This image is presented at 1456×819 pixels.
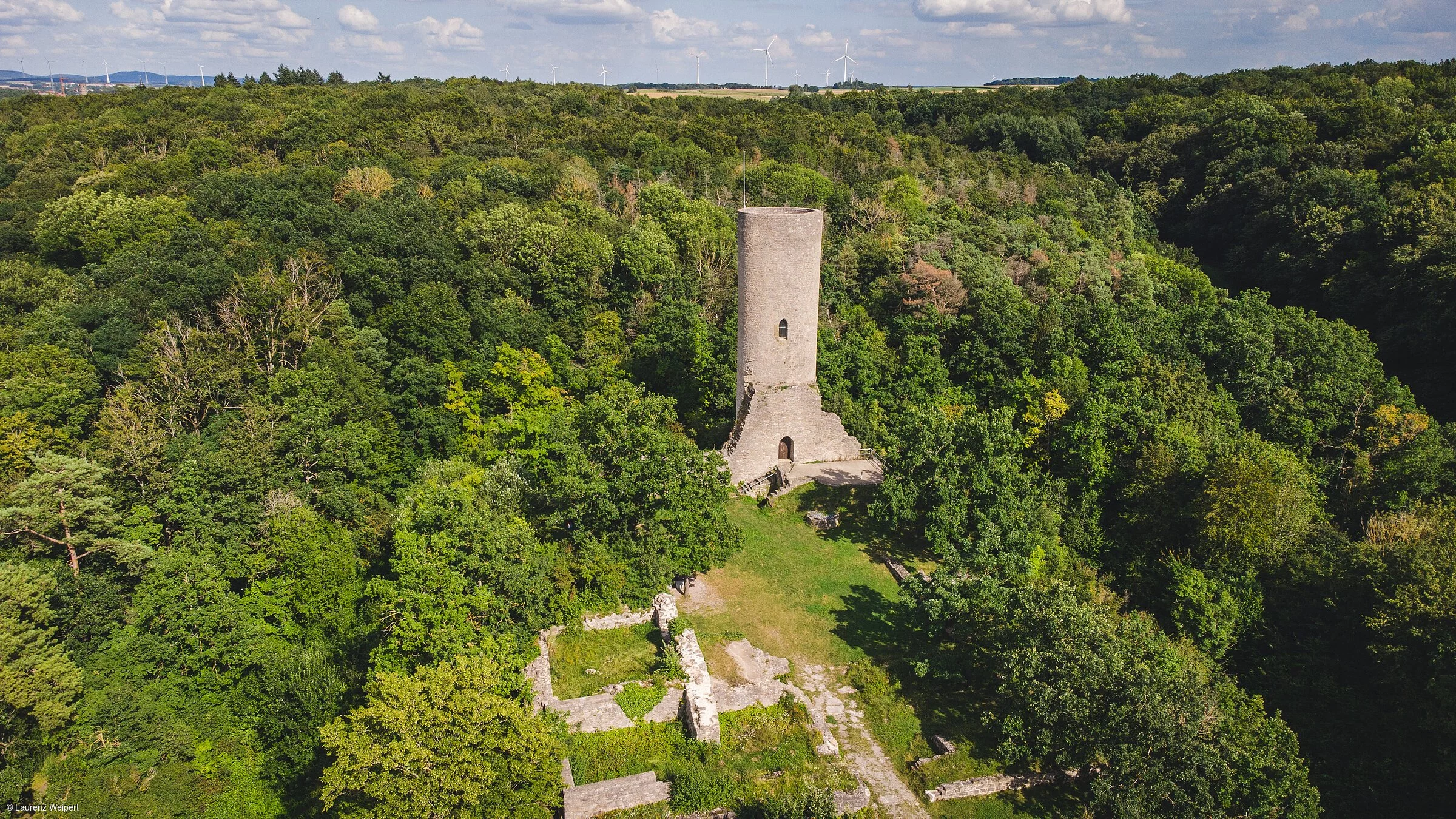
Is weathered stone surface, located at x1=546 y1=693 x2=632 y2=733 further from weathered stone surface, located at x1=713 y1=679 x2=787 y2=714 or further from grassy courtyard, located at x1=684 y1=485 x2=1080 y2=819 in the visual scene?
grassy courtyard, located at x1=684 y1=485 x2=1080 y2=819

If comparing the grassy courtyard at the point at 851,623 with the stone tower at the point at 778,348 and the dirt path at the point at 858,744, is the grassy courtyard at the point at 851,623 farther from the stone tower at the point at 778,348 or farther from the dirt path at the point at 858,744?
the stone tower at the point at 778,348

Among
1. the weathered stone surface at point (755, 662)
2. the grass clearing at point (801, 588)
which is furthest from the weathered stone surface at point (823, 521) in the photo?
the weathered stone surface at point (755, 662)

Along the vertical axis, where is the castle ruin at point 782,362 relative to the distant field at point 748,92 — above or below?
below

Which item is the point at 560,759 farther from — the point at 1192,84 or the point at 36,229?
the point at 1192,84

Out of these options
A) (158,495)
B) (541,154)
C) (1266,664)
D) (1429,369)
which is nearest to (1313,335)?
(1429,369)

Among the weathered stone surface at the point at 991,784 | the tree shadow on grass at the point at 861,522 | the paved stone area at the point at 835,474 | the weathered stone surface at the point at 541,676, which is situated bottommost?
the weathered stone surface at the point at 991,784

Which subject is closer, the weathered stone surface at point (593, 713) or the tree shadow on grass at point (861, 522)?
the weathered stone surface at point (593, 713)

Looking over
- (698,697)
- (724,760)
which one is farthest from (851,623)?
(724,760)
